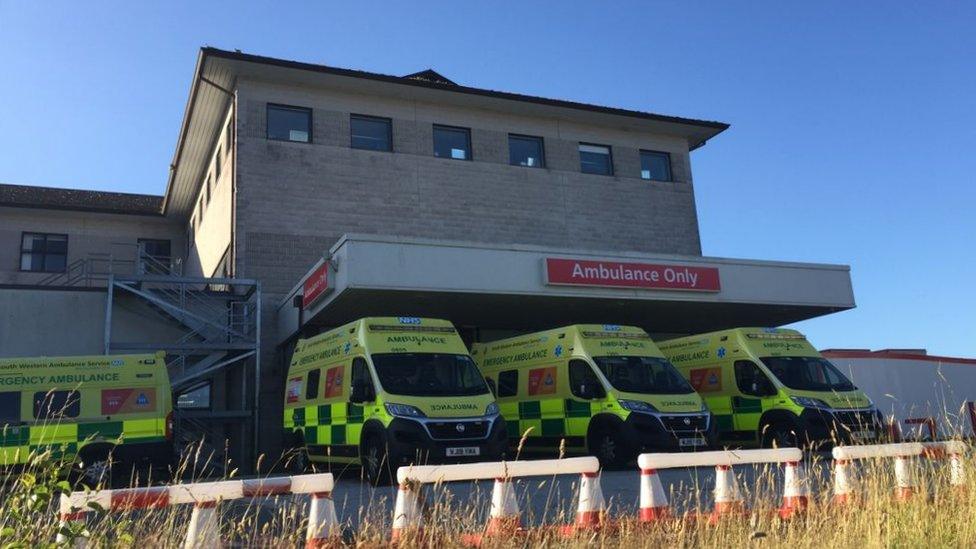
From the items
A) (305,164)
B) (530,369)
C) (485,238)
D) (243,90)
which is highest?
(243,90)

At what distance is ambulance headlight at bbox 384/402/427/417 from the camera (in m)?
11.5

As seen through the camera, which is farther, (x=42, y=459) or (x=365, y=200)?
(x=365, y=200)

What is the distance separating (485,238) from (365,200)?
352 centimetres

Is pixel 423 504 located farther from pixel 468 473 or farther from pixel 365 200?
pixel 365 200

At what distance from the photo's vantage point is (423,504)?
5676mm

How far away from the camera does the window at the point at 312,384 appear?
47.3 feet

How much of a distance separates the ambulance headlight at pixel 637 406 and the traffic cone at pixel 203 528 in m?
8.86

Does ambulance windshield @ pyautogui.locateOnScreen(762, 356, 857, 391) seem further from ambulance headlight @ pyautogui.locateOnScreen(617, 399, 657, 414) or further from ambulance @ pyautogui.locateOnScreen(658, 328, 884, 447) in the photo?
ambulance headlight @ pyautogui.locateOnScreen(617, 399, 657, 414)

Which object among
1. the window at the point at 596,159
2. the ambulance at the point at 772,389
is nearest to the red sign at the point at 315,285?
the ambulance at the point at 772,389

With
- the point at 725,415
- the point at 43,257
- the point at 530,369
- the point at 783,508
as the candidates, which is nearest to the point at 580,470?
the point at 783,508

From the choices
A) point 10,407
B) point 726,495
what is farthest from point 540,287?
point 726,495

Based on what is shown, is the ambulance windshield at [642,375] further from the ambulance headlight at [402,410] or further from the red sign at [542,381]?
the ambulance headlight at [402,410]

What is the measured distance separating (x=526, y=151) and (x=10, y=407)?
50.3 ft

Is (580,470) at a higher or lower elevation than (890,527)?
higher
